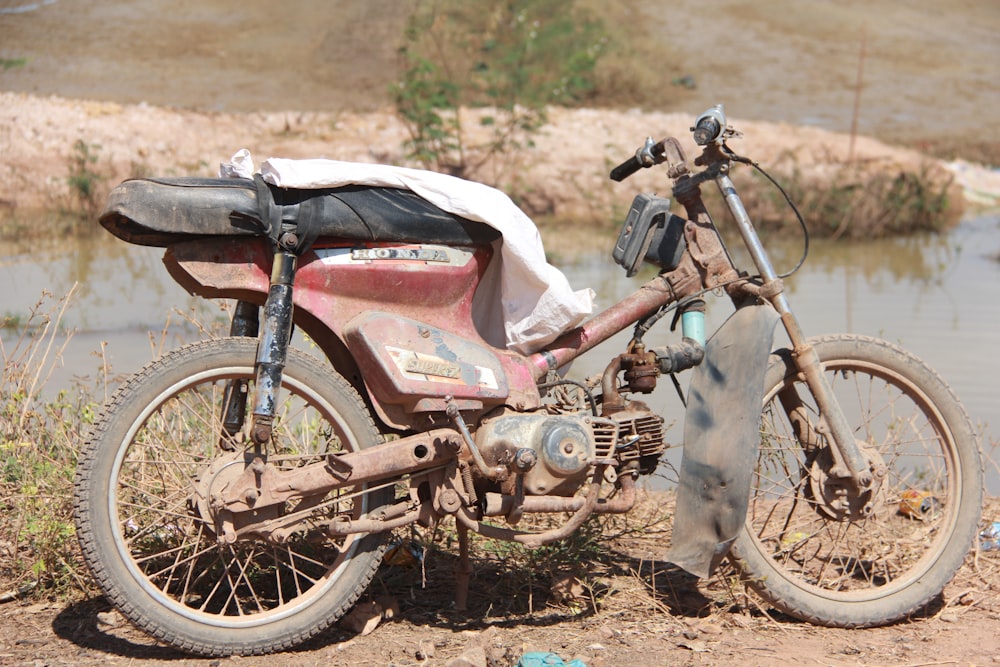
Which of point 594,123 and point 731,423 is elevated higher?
point 594,123

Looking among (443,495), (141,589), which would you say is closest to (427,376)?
(443,495)

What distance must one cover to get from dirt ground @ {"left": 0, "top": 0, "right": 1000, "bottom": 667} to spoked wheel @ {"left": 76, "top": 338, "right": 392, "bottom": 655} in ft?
0.41

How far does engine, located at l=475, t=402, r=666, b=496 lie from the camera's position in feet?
10.5

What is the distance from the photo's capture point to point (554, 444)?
320 centimetres

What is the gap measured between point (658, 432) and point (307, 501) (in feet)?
3.28

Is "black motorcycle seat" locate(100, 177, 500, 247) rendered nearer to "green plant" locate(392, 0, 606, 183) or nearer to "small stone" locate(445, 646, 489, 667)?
"small stone" locate(445, 646, 489, 667)

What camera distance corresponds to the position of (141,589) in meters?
3.04

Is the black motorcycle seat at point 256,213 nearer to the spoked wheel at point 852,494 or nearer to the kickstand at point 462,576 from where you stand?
the kickstand at point 462,576

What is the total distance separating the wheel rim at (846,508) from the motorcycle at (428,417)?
12 millimetres

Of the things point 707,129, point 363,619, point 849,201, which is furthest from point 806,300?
point 363,619

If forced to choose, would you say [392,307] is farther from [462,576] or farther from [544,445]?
[462,576]

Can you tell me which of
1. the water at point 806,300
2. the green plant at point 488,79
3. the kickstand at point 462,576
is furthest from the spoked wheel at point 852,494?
the green plant at point 488,79

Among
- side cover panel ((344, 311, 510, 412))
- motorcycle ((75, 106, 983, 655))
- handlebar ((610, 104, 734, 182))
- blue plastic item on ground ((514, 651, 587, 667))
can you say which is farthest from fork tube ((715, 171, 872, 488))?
blue plastic item on ground ((514, 651, 587, 667))

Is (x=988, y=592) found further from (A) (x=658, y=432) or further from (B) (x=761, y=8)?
(B) (x=761, y=8)
